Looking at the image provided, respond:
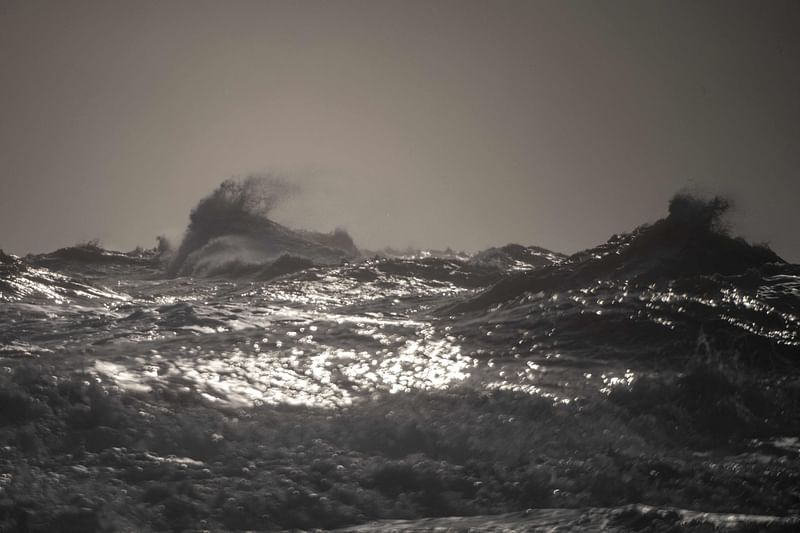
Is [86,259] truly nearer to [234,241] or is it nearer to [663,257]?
[234,241]

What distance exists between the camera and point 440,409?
4.93m

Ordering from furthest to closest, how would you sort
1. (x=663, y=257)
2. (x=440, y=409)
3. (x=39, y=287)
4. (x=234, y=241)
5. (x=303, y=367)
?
(x=234, y=241), (x=39, y=287), (x=663, y=257), (x=303, y=367), (x=440, y=409)

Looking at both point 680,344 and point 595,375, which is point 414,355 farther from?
point 680,344

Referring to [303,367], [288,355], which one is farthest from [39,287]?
[303,367]

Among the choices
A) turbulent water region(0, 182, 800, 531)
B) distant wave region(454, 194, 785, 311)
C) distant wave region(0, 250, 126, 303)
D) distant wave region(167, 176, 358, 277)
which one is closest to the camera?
turbulent water region(0, 182, 800, 531)

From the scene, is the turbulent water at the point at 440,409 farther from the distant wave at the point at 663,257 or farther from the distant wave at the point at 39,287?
the distant wave at the point at 39,287

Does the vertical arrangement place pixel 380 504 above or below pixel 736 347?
below

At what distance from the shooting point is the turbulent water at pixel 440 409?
3.57 metres

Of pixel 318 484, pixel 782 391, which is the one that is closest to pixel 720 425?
pixel 782 391

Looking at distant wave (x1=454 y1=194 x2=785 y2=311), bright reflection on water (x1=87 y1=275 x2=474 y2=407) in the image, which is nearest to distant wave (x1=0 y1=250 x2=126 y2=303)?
bright reflection on water (x1=87 y1=275 x2=474 y2=407)

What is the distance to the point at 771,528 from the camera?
3037 mm

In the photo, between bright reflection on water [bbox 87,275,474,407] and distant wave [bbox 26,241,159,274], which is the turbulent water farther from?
distant wave [bbox 26,241,159,274]

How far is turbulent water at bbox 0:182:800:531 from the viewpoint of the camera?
3.57 m

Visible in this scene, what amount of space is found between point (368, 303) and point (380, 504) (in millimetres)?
7018
